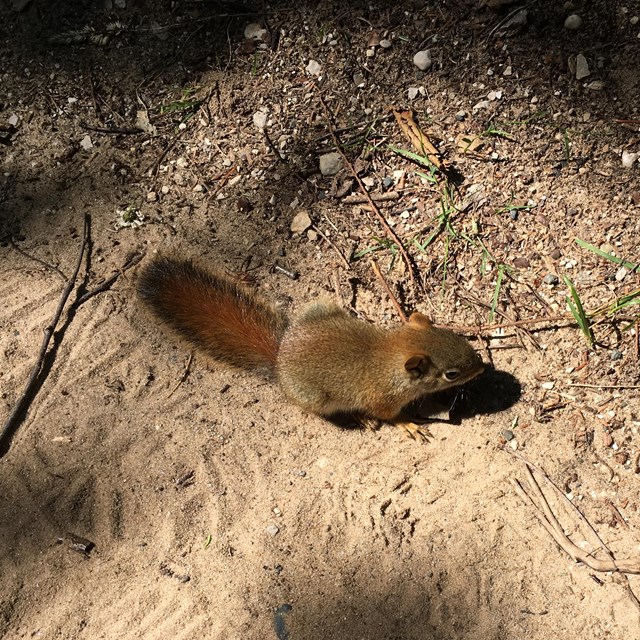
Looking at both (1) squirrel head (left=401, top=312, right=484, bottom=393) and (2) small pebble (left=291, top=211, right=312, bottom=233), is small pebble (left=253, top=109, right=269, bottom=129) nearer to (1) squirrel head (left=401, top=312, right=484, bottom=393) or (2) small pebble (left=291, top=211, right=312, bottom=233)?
(2) small pebble (left=291, top=211, right=312, bottom=233)

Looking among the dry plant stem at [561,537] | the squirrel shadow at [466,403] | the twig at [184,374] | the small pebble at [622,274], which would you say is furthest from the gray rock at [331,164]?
the dry plant stem at [561,537]

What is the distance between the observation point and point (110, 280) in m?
3.80

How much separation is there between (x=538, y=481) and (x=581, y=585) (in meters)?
0.50

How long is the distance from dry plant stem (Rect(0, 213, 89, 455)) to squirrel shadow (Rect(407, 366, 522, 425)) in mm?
2100

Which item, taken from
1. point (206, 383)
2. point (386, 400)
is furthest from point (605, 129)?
point (206, 383)

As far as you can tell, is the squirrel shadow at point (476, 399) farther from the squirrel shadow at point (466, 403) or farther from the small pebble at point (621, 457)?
the small pebble at point (621, 457)

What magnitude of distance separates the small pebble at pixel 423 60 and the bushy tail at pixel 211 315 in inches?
69.6

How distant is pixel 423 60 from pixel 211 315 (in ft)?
6.52

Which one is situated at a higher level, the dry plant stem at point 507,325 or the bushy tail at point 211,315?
the bushy tail at point 211,315

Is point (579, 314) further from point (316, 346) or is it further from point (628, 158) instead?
point (316, 346)

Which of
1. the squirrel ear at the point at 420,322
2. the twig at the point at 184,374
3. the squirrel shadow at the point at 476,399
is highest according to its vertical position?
the twig at the point at 184,374

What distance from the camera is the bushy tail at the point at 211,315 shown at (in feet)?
11.1

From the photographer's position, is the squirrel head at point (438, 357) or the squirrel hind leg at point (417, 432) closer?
the squirrel head at point (438, 357)

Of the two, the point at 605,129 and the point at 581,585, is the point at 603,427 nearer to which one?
the point at 581,585
